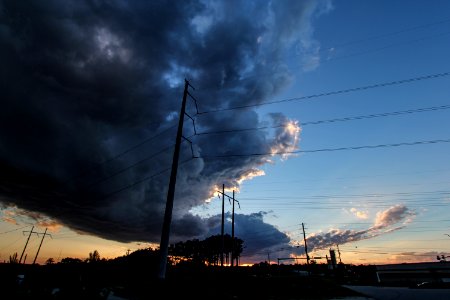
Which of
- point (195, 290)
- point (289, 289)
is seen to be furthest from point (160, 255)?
point (289, 289)

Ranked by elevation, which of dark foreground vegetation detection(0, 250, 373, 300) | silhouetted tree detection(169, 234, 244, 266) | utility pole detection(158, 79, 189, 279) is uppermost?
silhouetted tree detection(169, 234, 244, 266)

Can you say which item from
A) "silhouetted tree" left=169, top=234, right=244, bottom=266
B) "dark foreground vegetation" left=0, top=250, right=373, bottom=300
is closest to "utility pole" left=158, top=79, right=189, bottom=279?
"dark foreground vegetation" left=0, top=250, right=373, bottom=300

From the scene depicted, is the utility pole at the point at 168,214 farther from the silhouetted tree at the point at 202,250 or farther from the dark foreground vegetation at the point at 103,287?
the silhouetted tree at the point at 202,250

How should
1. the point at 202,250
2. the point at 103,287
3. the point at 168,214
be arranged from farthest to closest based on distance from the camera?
the point at 202,250 < the point at 168,214 < the point at 103,287

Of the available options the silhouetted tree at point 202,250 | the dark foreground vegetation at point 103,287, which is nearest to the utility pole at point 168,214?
the dark foreground vegetation at point 103,287

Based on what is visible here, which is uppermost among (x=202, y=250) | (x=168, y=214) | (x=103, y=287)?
(x=202, y=250)

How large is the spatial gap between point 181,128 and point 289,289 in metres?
14.4

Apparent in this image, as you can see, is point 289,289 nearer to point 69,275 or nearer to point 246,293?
point 246,293

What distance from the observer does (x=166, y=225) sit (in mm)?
17328

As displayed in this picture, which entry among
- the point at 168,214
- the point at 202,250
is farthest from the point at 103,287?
the point at 202,250

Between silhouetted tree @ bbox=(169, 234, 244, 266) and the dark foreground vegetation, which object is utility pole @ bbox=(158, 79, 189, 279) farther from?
silhouetted tree @ bbox=(169, 234, 244, 266)

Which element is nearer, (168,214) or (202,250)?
(168,214)

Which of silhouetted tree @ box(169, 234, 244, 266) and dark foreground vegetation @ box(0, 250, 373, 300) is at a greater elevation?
silhouetted tree @ box(169, 234, 244, 266)

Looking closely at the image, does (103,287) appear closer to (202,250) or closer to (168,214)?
(168,214)
